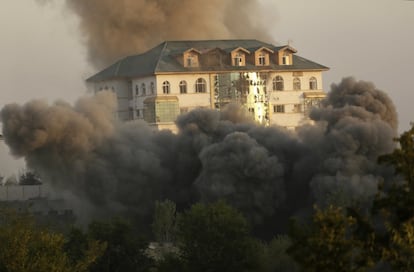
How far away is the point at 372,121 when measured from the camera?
216 ft

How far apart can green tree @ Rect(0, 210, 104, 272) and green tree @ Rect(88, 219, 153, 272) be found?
312cm

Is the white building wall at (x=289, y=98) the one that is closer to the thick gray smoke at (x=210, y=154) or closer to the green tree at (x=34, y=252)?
the thick gray smoke at (x=210, y=154)

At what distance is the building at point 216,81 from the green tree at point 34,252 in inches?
1572

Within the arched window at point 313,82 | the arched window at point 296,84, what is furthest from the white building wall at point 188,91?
the arched window at point 313,82

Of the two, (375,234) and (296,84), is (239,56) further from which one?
(375,234)

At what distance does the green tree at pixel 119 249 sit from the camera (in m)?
50.9

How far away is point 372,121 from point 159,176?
9.80 metres

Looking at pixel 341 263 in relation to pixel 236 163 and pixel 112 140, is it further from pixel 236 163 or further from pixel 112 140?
pixel 112 140

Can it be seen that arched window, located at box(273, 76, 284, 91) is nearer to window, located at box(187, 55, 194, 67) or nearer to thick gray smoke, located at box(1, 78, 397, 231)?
window, located at box(187, 55, 194, 67)

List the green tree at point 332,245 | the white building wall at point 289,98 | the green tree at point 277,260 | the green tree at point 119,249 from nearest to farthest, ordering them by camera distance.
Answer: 1. the green tree at point 332,245
2. the green tree at point 277,260
3. the green tree at point 119,249
4. the white building wall at point 289,98

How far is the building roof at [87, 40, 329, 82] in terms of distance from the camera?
291 ft

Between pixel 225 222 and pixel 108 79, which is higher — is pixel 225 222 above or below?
below

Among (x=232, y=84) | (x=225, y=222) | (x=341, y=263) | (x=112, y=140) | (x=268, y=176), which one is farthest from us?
(x=232, y=84)

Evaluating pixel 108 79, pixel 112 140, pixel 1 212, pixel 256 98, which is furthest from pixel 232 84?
pixel 1 212
